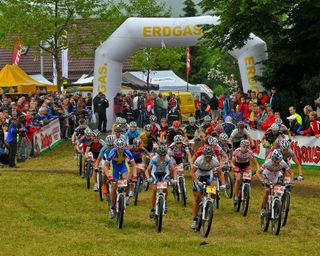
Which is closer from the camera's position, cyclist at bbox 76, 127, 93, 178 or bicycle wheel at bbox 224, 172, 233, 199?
bicycle wheel at bbox 224, 172, 233, 199

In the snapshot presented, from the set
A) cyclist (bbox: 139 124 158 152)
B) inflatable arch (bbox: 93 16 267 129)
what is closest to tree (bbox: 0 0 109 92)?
inflatable arch (bbox: 93 16 267 129)

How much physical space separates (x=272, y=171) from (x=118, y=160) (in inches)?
134

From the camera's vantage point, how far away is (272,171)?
17.8m

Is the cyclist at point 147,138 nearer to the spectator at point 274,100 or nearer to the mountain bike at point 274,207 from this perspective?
the mountain bike at point 274,207

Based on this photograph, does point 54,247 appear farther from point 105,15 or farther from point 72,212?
point 105,15

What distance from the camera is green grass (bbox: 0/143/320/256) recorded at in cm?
1547

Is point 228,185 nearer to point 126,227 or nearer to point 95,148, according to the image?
point 95,148

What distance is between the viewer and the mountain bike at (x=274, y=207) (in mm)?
16938

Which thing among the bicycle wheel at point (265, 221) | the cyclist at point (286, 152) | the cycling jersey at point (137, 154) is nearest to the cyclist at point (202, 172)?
the bicycle wheel at point (265, 221)

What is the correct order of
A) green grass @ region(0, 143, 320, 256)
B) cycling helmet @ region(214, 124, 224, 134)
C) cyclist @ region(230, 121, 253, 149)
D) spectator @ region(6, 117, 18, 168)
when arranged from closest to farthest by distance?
green grass @ region(0, 143, 320, 256), cyclist @ region(230, 121, 253, 149), cycling helmet @ region(214, 124, 224, 134), spectator @ region(6, 117, 18, 168)

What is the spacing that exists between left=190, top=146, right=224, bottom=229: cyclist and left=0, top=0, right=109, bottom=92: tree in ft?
90.2

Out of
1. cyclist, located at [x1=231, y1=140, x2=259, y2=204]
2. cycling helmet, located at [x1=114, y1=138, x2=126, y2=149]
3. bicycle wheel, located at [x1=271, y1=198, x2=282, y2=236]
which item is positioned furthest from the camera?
cyclist, located at [x1=231, y1=140, x2=259, y2=204]

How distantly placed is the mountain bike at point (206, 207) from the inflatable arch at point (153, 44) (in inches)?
654

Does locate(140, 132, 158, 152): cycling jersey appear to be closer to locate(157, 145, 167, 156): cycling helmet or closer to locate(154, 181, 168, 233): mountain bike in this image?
locate(157, 145, 167, 156): cycling helmet
